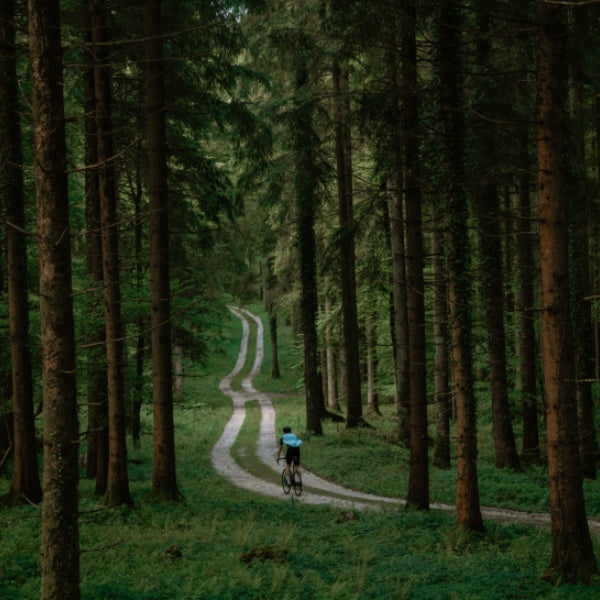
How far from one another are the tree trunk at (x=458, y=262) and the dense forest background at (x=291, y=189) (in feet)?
0.12

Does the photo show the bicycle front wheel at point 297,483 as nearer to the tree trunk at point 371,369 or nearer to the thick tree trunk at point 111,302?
the thick tree trunk at point 111,302

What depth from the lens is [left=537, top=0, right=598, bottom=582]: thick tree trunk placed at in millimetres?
8133

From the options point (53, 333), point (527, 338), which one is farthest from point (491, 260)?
point (53, 333)

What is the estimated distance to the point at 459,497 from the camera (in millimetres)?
10711

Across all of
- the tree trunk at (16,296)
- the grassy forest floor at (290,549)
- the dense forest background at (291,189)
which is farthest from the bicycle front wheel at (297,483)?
the tree trunk at (16,296)

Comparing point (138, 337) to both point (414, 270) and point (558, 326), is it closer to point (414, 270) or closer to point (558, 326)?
point (414, 270)

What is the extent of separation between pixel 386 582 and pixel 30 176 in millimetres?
14562

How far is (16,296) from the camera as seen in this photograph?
1124 centimetres

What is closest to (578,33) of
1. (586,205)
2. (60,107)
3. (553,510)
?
(586,205)

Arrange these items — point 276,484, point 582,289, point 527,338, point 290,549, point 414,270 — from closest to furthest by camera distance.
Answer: point 290,549 < point 414,270 < point 582,289 < point 276,484 < point 527,338

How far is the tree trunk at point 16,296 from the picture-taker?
36.8ft

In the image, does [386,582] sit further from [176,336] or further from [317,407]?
[317,407]

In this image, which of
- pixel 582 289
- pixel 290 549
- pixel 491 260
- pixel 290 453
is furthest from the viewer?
pixel 290 453

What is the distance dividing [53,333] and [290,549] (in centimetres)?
624
